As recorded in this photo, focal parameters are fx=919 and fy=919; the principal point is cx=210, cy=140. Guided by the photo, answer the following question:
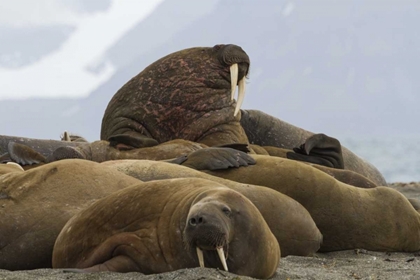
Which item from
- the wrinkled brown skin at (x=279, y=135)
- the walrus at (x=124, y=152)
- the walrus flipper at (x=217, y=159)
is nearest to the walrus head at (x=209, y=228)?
the walrus flipper at (x=217, y=159)

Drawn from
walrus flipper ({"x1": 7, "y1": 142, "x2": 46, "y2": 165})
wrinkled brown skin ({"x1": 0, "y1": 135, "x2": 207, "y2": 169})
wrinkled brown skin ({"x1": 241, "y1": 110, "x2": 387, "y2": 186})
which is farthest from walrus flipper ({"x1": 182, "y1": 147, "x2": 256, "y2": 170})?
wrinkled brown skin ({"x1": 241, "y1": 110, "x2": 387, "y2": 186})

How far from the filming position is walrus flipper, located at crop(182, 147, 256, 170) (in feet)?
22.4

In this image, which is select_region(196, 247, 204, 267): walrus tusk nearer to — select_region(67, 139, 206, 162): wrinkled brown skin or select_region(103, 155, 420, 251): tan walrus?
select_region(103, 155, 420, 251): tan walrus

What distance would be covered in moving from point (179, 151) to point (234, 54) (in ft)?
7.90

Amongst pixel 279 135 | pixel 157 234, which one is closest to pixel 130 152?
pixel 279 135

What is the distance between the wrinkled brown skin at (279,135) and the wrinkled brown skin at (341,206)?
4.05m

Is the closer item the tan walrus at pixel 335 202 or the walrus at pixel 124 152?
the tan walrus at pixel 335 202

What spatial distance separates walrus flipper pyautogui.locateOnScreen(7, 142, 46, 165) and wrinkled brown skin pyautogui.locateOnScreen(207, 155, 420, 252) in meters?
2.33

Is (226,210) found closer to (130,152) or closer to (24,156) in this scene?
(130,152)

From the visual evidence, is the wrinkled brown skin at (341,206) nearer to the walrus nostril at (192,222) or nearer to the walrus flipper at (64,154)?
the walrus flipper at (64,154)

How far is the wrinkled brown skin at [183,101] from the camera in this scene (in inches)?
399

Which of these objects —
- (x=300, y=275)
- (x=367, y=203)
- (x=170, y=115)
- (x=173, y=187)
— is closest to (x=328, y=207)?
(x=367, y=203)

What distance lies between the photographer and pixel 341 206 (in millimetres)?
6707

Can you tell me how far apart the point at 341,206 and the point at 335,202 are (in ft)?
0.19
